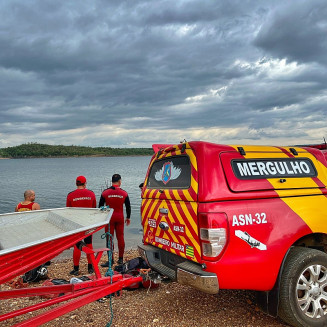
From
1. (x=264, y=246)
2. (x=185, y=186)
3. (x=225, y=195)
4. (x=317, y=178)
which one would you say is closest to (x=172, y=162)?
(x=185, y=186)

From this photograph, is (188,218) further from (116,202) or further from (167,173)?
(116,202)

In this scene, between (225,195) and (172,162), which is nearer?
(225,195)

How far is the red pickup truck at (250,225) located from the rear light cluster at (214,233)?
1cm

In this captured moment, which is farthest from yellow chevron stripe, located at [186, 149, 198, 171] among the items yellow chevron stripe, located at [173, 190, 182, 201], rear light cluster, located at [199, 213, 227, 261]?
rear light cluster, located at [199, 213, 227, 261]

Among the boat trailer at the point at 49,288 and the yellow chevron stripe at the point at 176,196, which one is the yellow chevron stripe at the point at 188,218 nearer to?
the yellow chevron stripe at the point at 176,196

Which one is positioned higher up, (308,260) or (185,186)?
(185,186)

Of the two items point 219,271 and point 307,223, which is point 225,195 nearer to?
point 219,271

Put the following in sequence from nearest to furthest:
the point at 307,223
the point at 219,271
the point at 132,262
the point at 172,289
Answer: the point at 219,271 → the point at 307,223 → the point at 172,289 → the point at 132,262

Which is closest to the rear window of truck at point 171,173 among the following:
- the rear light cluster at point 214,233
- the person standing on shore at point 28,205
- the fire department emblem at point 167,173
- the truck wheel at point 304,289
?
the fire department emblem at point 167,173

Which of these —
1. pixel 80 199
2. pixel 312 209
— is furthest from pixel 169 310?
pixel 80 199

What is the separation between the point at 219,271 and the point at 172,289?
2270 mm

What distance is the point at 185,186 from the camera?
155 inches

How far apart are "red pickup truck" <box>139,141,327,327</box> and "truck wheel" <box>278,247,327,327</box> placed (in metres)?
0.01

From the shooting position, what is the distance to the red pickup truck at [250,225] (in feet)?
11.5
